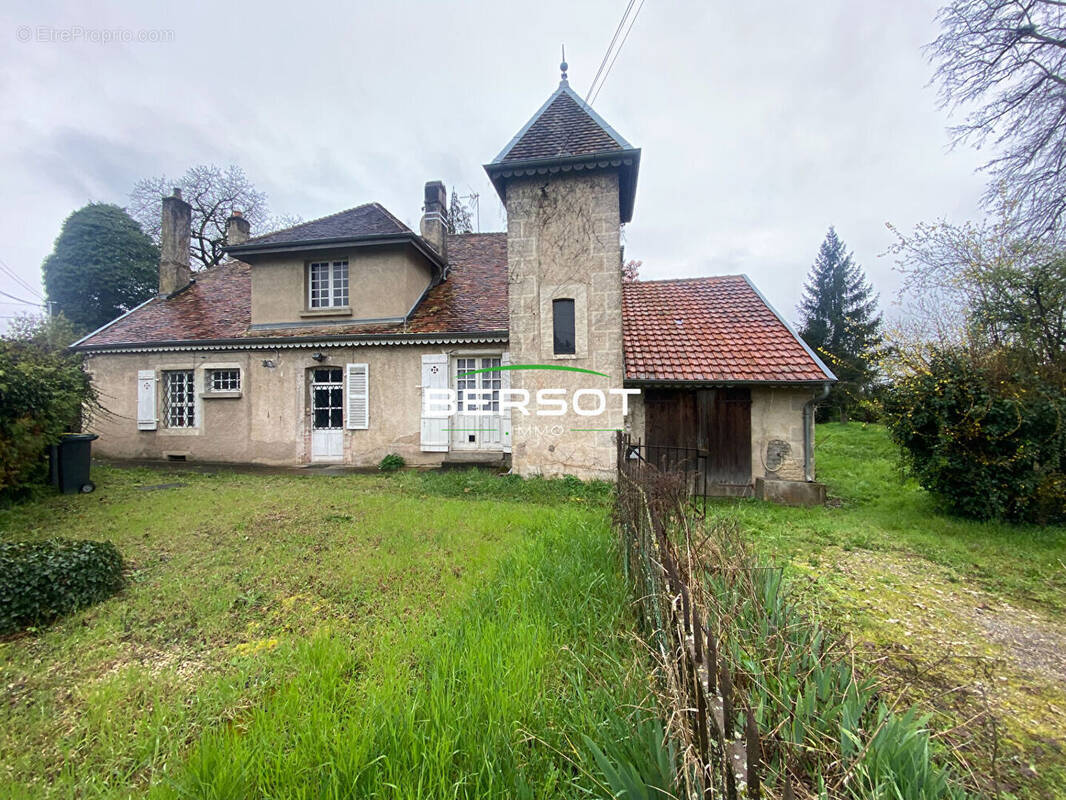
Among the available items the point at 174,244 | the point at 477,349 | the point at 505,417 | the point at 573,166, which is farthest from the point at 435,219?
the point at 174,244

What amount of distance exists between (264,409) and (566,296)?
342 inches

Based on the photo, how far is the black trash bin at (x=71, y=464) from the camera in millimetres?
7695

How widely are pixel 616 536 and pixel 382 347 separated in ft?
29.1

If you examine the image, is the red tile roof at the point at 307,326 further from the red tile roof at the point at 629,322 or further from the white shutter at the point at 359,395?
the white shutter at the point at 359,395

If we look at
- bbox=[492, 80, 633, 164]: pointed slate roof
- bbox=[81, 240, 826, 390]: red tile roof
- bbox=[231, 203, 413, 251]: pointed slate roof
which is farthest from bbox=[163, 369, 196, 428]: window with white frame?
bbox=[492, 80, 633, 164]: pointed slate roof

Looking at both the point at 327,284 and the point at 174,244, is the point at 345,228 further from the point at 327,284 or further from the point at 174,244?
the point at 174,244

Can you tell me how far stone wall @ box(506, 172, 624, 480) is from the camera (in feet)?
30.9

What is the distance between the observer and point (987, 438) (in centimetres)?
696

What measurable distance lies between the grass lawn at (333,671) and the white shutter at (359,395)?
232 inches

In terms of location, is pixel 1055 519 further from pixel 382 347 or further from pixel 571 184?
pixel 382 347

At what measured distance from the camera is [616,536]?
4.50m

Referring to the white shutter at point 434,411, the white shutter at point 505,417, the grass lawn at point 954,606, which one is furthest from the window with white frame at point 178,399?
the grass lawn at point 954,606

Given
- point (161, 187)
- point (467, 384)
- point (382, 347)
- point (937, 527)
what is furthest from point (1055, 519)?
point (161, 187)

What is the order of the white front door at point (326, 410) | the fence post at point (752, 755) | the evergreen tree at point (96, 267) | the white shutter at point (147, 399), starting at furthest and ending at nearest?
1. the evergreen tree at point (96, 267)
2. the white shutter at point (147, 399)
3. the white front door at point (326, 410)
4. the fence post at point (752, 755)
